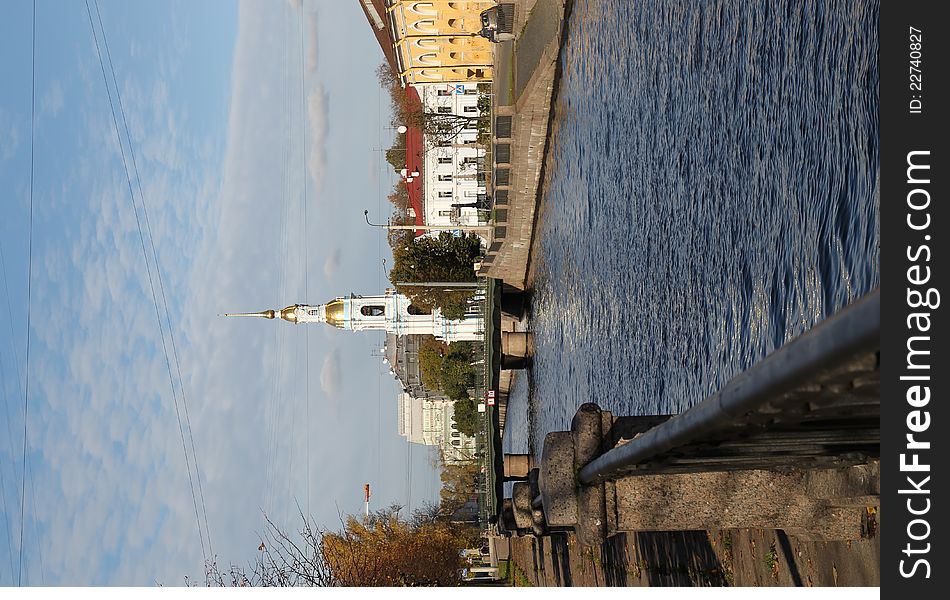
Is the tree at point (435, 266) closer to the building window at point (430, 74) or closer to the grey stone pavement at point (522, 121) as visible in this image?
the building window at point (430, 74)

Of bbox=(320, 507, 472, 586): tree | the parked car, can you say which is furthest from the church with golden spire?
the parked car

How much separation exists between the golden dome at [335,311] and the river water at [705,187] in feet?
127

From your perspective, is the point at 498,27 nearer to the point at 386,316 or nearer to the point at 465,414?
the point at 386,316

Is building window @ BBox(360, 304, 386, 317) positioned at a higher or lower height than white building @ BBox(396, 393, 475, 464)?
higher

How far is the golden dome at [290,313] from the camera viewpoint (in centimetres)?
7944

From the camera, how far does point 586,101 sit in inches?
1361

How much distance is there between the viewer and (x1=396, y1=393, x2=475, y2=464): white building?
132m

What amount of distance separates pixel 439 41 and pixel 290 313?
25031mm

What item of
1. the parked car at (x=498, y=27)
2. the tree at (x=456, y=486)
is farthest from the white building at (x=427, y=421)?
the parked car at (x=498, y=27)

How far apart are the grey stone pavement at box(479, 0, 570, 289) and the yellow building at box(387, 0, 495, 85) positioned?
52.3ft

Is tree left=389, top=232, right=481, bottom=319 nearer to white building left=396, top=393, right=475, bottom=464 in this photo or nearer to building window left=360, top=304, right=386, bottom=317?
building window left=360, top=304, right=386, bottom=317

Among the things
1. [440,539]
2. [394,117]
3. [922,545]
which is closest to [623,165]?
[922,545]
